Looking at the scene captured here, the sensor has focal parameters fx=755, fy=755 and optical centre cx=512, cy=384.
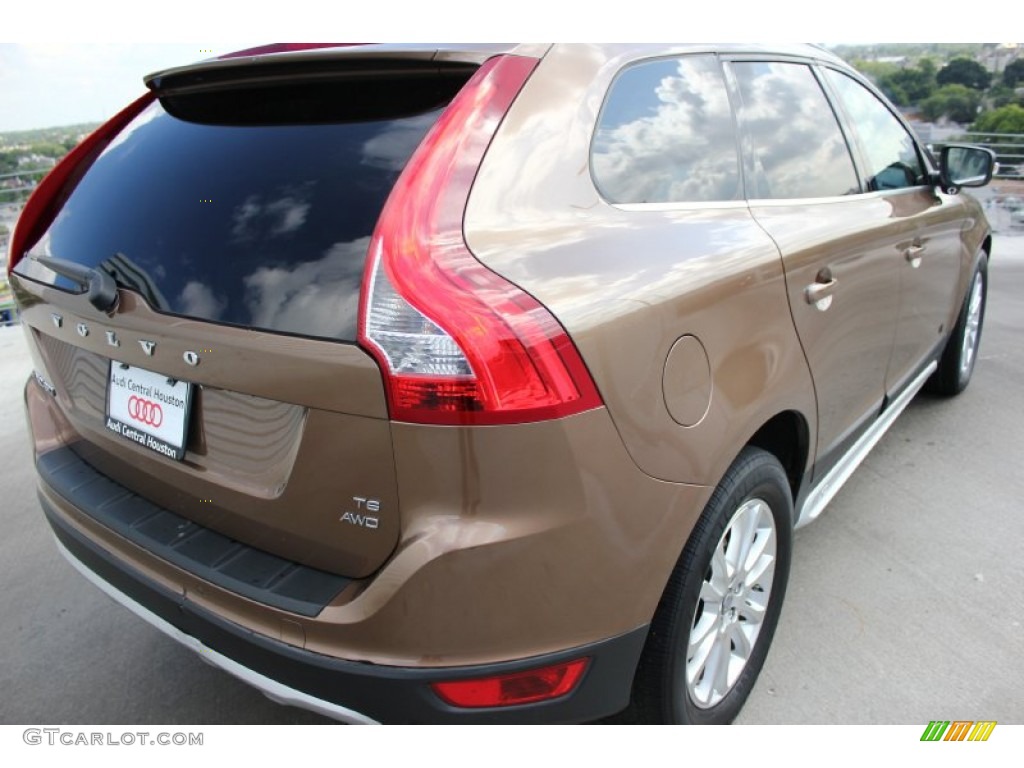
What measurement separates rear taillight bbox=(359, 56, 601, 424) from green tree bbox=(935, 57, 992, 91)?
254 inches

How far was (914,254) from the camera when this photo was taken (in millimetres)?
2863


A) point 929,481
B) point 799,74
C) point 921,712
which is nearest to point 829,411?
point 921,712

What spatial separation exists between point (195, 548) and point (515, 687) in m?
0.75

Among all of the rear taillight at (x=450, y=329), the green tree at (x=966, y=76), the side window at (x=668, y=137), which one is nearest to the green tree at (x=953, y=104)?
the green tree at (x=966, y=76)

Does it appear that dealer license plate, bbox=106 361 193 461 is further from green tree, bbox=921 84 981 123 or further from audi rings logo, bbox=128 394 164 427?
green tree, bbox=921 84 981 123

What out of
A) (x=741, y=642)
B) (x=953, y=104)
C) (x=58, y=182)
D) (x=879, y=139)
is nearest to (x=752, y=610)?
Answer: (x=741, y=642)

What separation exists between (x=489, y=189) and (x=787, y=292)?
0.93 meters

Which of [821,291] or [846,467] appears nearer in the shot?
[821,291]

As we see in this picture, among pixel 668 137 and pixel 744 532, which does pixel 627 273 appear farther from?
pixel 744 532

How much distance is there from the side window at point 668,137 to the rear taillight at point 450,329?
421 mm

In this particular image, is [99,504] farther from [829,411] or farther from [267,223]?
[829,411]

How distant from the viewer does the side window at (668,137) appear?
167cm
